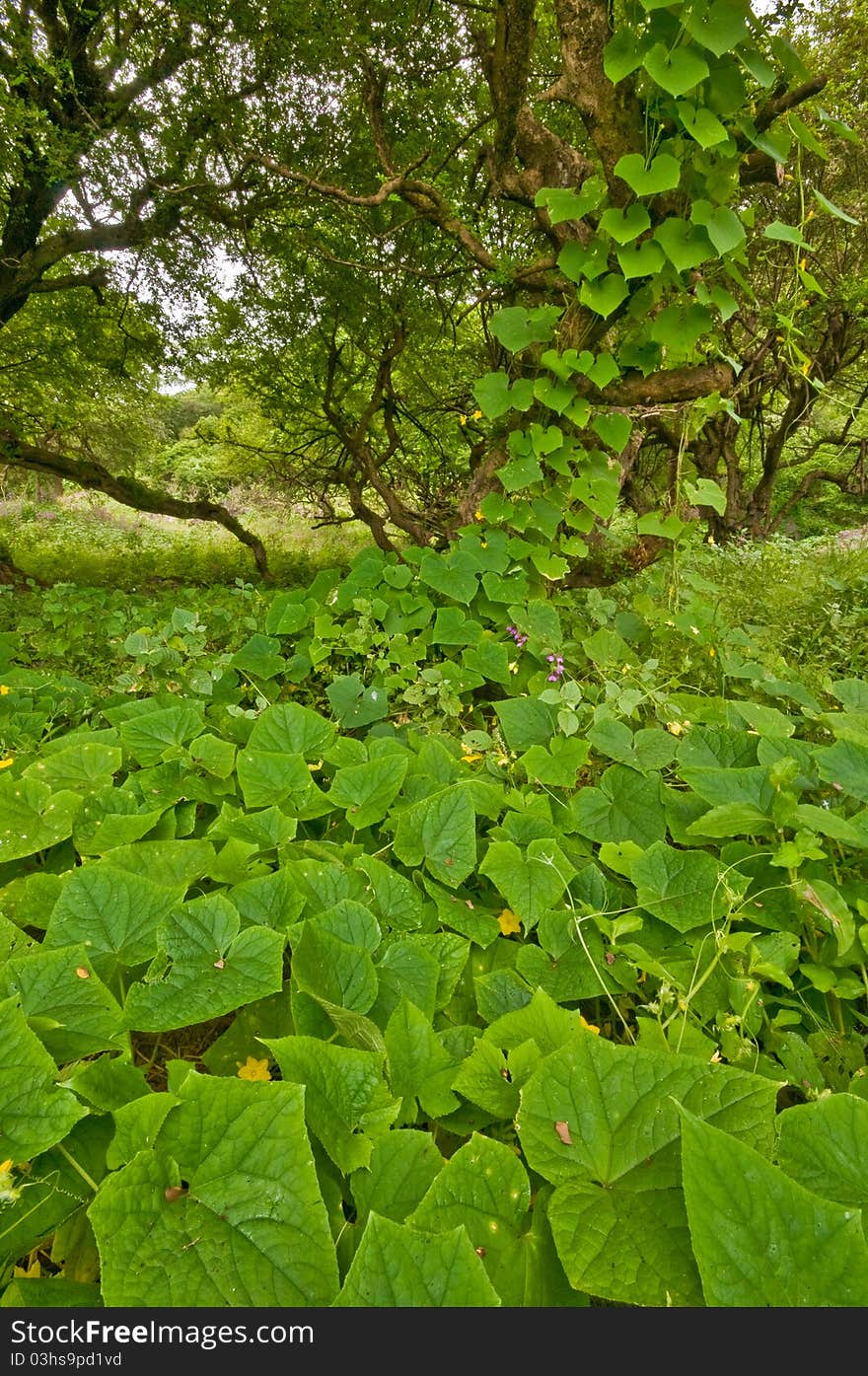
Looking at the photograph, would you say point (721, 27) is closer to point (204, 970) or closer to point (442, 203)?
point (442, 203)

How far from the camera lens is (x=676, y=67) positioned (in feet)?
5.70

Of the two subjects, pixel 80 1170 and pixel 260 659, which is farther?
pixel 260 659

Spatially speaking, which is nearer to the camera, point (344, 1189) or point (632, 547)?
point (344, 1189)

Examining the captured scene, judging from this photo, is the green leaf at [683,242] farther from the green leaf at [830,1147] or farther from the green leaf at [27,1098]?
the green leaf at [27,1098]

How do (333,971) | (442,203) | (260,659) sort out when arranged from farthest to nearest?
(442,203), (260,659), (333,971)

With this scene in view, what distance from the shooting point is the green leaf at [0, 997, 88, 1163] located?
0.65m

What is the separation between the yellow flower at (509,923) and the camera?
1.20 meters

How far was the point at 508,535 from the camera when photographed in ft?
8.84

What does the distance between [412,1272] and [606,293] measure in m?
2.62

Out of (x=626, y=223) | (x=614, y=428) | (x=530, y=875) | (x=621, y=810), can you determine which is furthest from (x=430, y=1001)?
(x=626, y=223)

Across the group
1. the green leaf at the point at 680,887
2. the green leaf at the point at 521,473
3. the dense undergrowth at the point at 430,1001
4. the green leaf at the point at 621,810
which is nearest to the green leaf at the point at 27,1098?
the dense undergrowth at the point at 430,1001
